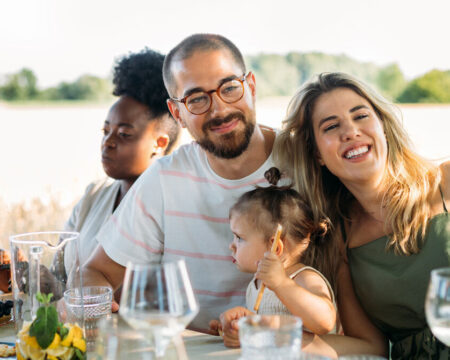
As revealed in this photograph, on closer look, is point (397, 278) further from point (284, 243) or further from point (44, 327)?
point (44, 327)

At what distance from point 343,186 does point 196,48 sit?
80cm

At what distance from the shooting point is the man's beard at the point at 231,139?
2.19 meters

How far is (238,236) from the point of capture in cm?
197

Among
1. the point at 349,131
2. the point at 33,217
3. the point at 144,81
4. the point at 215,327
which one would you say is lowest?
the point at 33,217

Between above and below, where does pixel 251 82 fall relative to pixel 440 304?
above

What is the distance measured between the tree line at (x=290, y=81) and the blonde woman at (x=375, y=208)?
4745 mm

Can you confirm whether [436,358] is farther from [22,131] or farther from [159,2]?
[159,2]

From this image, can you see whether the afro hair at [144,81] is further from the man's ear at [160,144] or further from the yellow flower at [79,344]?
the yellow flower at [79,344]

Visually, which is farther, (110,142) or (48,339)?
(110,142)

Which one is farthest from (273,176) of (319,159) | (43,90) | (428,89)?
(43,90)

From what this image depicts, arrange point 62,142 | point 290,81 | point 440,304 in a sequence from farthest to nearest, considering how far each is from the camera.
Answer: point 62,142 → point 290,81 → point 440,304

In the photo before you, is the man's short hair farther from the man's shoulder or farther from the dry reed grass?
the dry reed grass

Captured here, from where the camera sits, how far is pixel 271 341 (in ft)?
3.56

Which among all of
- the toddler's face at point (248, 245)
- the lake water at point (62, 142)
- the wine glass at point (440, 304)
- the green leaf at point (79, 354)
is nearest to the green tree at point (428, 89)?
the lake water at point (62, 142)
